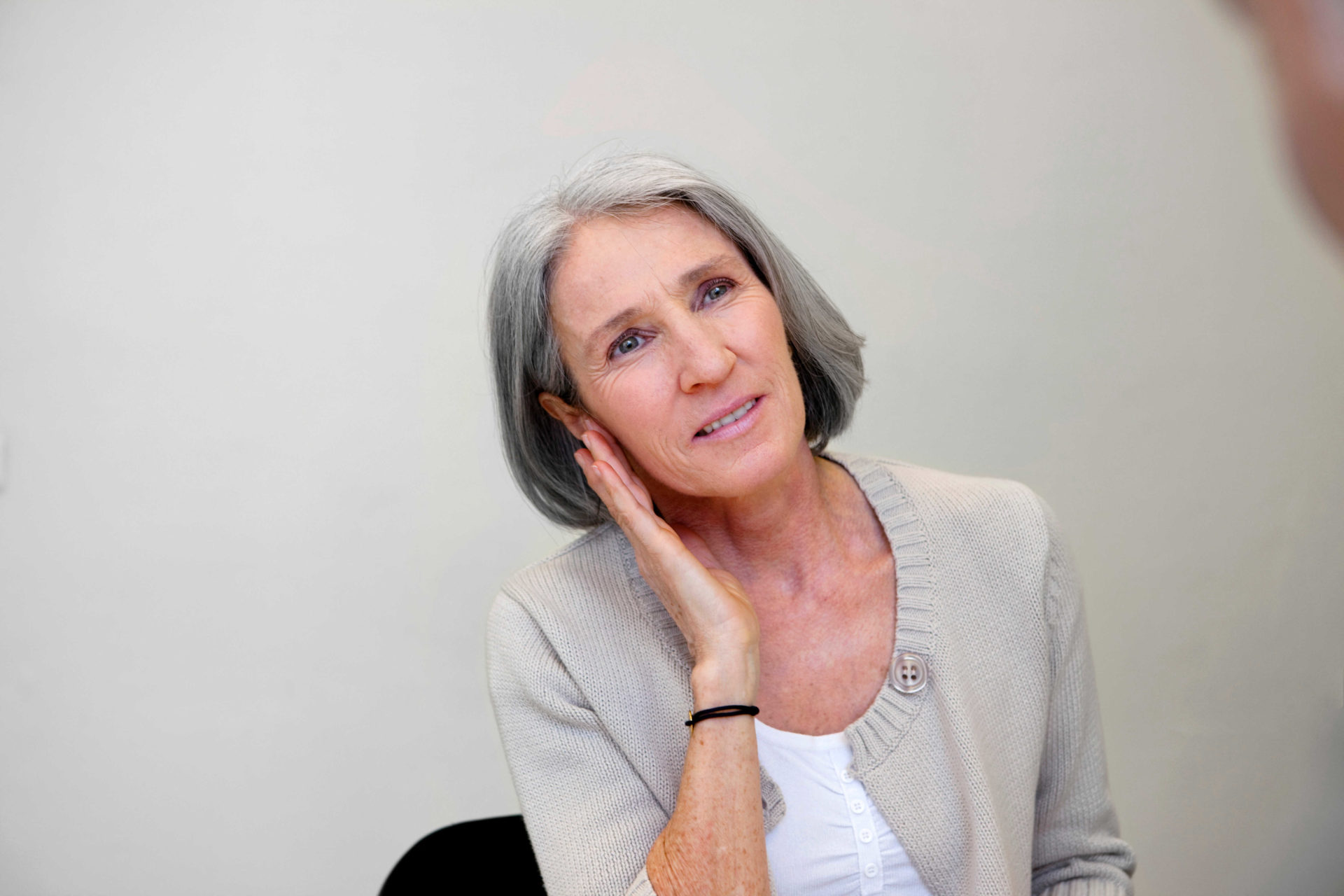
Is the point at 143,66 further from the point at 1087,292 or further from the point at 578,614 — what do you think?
the point at 1087,292

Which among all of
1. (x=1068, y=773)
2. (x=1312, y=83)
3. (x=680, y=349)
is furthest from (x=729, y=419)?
(x=1312, y=83)

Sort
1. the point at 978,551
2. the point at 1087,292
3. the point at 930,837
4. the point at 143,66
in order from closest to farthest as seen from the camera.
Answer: the point at 930,837, the point at 978,551, the point at 143,66, the point at 1087,292

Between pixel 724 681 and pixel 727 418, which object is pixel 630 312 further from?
pixel 724 681

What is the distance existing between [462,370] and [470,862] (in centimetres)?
112

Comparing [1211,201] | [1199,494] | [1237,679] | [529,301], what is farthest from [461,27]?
[1237,679]

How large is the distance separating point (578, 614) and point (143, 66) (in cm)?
152

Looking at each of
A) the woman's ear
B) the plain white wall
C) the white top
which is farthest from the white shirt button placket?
the plain white wall

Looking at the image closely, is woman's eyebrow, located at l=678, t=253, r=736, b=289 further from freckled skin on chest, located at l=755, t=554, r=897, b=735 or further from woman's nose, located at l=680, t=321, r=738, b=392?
freckled skin on chest, located at l=755, t=554, r=897, b=735

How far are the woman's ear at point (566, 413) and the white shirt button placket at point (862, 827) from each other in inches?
22.6

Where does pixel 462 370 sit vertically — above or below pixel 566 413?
above

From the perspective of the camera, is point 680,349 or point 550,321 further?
point 550,321

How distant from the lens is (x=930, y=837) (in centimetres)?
146

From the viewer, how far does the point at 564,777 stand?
58.1 inches

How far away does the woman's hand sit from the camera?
140 cm
